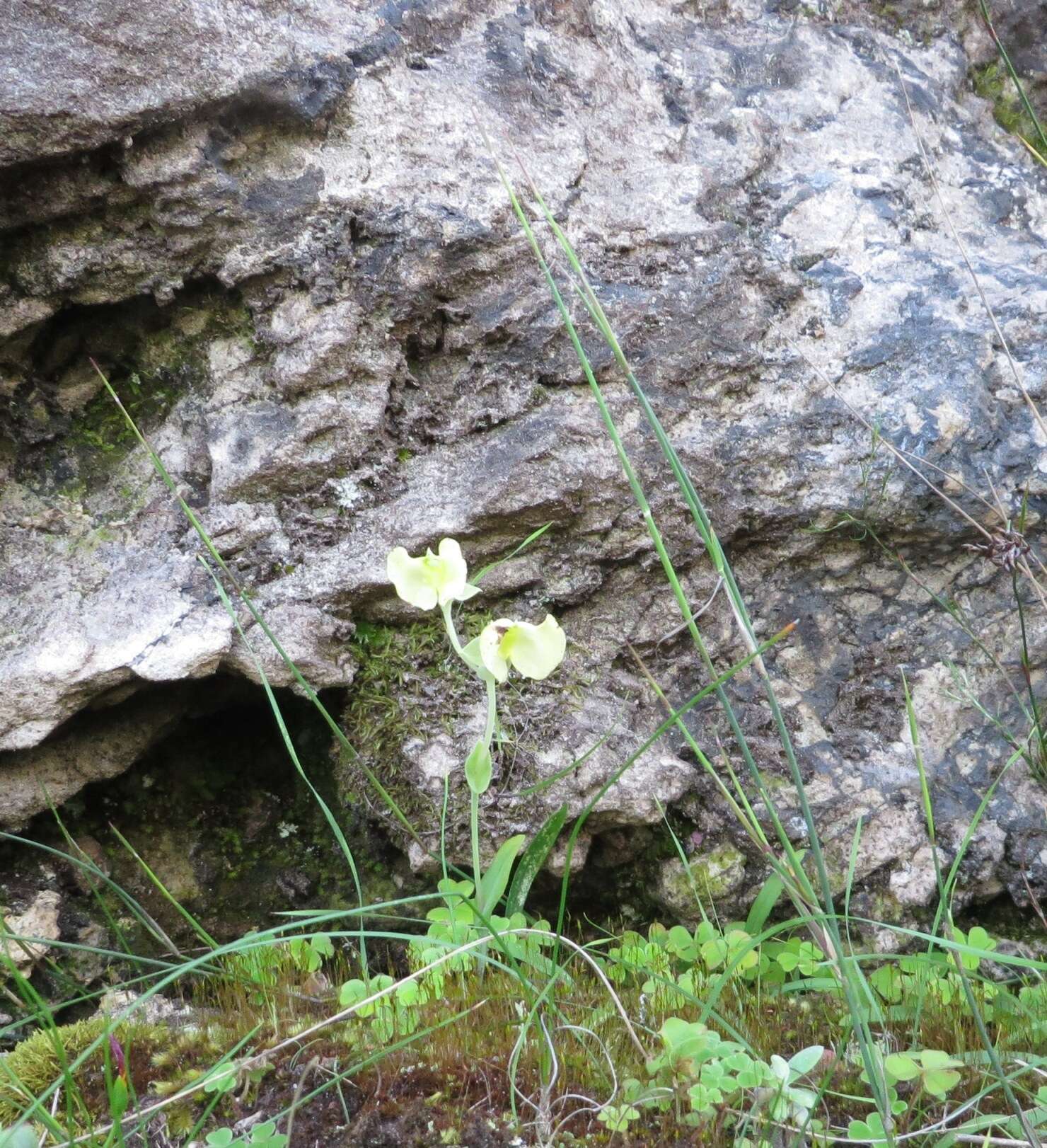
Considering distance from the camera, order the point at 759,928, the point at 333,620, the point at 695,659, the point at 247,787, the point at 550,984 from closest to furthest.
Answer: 1. the point at 550,984
2. the point at 759,928
3. the point at 333,620
4. the point at 695,659
5. the point at 247,787

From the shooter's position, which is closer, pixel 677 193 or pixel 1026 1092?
pixel 1026 1092

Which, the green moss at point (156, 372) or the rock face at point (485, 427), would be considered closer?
the rock face at point (485, 427)

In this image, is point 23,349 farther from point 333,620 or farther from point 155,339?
point 333,620

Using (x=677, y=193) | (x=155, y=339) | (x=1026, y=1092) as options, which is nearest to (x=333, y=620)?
(x=155, y=339)

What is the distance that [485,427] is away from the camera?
6.86ft

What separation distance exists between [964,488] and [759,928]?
1009 mm

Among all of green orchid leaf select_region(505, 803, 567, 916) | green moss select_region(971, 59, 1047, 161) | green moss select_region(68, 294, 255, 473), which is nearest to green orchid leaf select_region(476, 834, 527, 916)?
green orchid leaf select_region(505, 803, 567, 916)

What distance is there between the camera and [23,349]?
2098 mm

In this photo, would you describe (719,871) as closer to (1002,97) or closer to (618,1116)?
(618,1116)

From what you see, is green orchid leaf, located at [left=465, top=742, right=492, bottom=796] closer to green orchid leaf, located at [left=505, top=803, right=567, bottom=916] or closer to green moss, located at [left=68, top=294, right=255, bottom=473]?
green orchid leaf, located at [left=505, top=803, right=567, bottom=916]

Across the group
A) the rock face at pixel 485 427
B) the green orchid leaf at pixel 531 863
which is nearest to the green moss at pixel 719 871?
the rock face at pixel 485 427

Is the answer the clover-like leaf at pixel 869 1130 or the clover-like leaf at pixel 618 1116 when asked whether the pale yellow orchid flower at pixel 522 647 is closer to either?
the clover-like leaf at pixel 618 1116

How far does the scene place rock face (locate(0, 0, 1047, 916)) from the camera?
6.42ft

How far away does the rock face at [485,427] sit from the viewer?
77.1 inches
